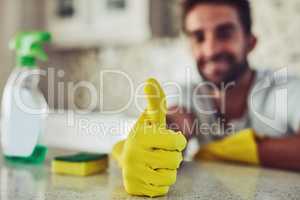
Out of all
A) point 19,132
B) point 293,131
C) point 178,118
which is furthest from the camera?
point 178,118

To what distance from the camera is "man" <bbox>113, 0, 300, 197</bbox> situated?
1.39 m

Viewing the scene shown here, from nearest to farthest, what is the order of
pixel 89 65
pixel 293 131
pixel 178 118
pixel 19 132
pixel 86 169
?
1. pixel 86 169
2. pixel 19 132
3. pixel 293 131
4. pixel 178 118
5. pixel 89 65

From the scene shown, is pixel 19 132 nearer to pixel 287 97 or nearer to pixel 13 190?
pixel 13 190

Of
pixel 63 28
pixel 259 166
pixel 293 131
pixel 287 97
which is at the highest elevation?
pixel 63 28

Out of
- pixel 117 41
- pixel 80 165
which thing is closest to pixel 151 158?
pixel 80 165

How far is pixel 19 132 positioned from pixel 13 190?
35 cm

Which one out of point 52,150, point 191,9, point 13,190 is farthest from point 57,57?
point 13,190

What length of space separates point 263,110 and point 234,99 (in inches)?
4.2

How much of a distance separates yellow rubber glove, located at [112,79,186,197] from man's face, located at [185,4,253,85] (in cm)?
65

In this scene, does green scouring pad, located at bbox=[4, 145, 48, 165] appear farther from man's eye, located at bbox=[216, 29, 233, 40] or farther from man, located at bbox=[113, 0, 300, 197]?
man's eye, located at bbox=[216, 29, 233, 40]

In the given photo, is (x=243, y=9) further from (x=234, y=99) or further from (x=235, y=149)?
(x=235, y=149)

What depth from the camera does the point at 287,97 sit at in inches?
55.4

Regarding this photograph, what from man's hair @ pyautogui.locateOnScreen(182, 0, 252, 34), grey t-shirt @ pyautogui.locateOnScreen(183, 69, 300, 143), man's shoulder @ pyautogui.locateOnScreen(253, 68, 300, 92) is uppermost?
man's hair @ pyautogui.locateOnScreen(182, 0, 252, 34)

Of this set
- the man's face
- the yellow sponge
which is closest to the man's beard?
the man's face
